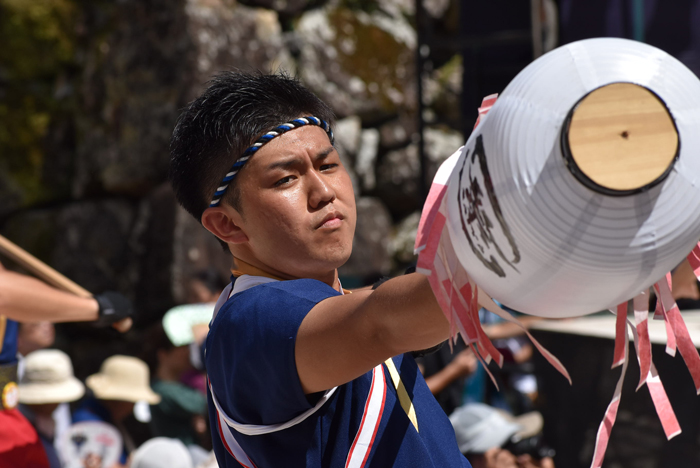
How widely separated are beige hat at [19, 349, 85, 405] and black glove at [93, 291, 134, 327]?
51.5 inches

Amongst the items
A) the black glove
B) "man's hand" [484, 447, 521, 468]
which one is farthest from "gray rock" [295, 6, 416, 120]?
the black glove

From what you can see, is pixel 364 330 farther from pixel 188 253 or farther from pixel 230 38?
pixel 230 38

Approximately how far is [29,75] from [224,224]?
21.1ft

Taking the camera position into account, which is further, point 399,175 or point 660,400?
point 399,175

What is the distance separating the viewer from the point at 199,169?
118cm

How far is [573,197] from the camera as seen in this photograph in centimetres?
64

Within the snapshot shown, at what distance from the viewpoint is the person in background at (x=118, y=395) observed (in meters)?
3.65

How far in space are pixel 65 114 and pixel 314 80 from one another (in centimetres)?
248

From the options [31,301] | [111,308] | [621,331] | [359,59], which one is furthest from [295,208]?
[359,59]

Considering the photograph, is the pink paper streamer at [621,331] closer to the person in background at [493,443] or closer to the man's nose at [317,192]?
the man's nose at [317,192]

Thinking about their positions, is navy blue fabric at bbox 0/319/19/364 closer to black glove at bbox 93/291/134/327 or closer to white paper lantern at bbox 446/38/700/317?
black glove at bbox 93/291/134/327

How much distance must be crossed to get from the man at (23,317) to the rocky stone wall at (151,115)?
353 cm

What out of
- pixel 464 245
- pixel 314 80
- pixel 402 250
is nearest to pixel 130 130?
pixel 314 80

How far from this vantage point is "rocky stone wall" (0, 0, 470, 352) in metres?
6.04
